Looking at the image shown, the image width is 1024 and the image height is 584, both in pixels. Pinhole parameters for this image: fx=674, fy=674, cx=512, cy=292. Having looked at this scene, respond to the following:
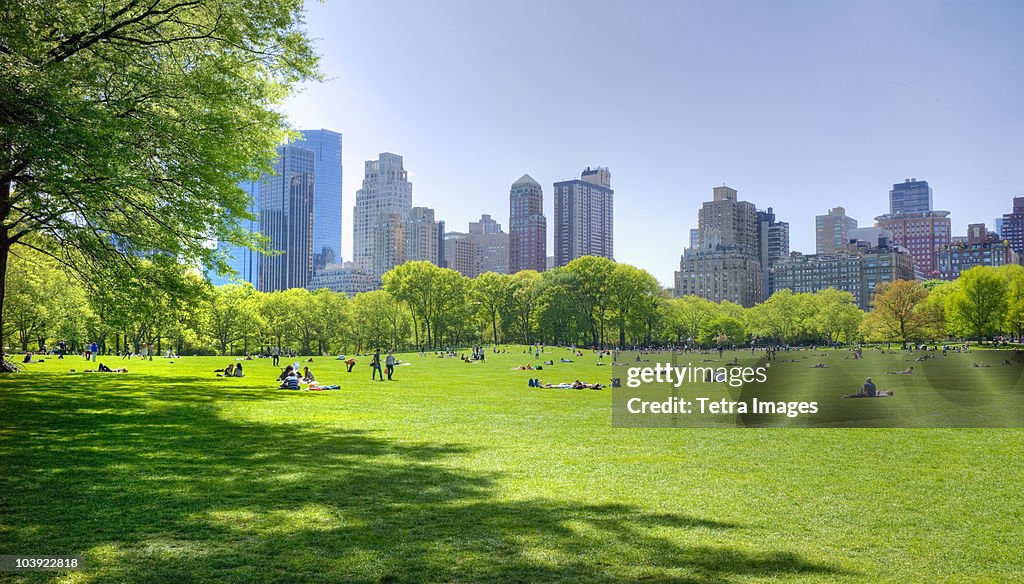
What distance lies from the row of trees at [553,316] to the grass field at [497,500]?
69894mm

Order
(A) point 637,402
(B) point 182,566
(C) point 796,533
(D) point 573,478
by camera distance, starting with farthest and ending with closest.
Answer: (A) point 637,402 < (D) point 573,478 < (C) point 796,533 < (B) point 182,566

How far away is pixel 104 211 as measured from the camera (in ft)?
69.6

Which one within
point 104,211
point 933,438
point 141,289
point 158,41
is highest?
point 158,41

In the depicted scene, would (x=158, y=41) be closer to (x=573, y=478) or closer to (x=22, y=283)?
(x=573, y=478)

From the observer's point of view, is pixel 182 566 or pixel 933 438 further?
pixel 933 438

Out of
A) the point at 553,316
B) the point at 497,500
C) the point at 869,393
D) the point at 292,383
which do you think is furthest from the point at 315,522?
the point at 553,316

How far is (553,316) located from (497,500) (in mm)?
104302

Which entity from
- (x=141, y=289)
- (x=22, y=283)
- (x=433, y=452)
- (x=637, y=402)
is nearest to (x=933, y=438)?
(x=637, y=402)

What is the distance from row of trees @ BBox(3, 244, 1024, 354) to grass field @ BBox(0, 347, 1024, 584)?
69894mm

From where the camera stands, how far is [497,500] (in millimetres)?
9641

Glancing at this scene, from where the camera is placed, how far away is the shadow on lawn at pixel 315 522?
6734 mm

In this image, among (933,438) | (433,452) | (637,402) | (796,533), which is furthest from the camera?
(637,402)

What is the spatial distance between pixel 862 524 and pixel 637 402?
15.5 m

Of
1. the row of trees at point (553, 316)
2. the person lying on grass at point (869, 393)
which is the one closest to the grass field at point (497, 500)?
the person lying on grass at point (869, 393)
